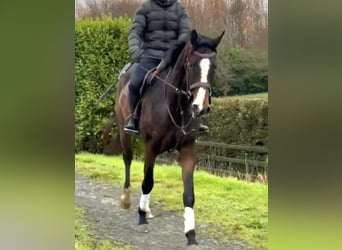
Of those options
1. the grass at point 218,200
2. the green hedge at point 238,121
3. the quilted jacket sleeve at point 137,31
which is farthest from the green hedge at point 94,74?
the green hedge at point 238,121

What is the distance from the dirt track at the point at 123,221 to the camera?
3.30 meters

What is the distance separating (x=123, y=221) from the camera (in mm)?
3482

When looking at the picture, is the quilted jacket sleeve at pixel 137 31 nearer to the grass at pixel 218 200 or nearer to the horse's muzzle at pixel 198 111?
the horse's muzzle at pixel 198 111

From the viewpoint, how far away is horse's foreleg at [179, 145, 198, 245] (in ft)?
10.6

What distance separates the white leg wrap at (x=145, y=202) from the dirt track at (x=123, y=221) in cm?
3

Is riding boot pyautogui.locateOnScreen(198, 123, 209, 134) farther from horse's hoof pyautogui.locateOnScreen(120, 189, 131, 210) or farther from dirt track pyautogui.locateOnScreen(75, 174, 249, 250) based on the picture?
horse's hoof pyautogui.locateOnScreen(120, 189, 131, 210)

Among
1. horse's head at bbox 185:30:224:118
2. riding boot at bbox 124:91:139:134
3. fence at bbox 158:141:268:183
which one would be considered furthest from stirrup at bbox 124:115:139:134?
horse's head at bbox 185:30:224:118

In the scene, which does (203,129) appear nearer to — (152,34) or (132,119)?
(132,119)
